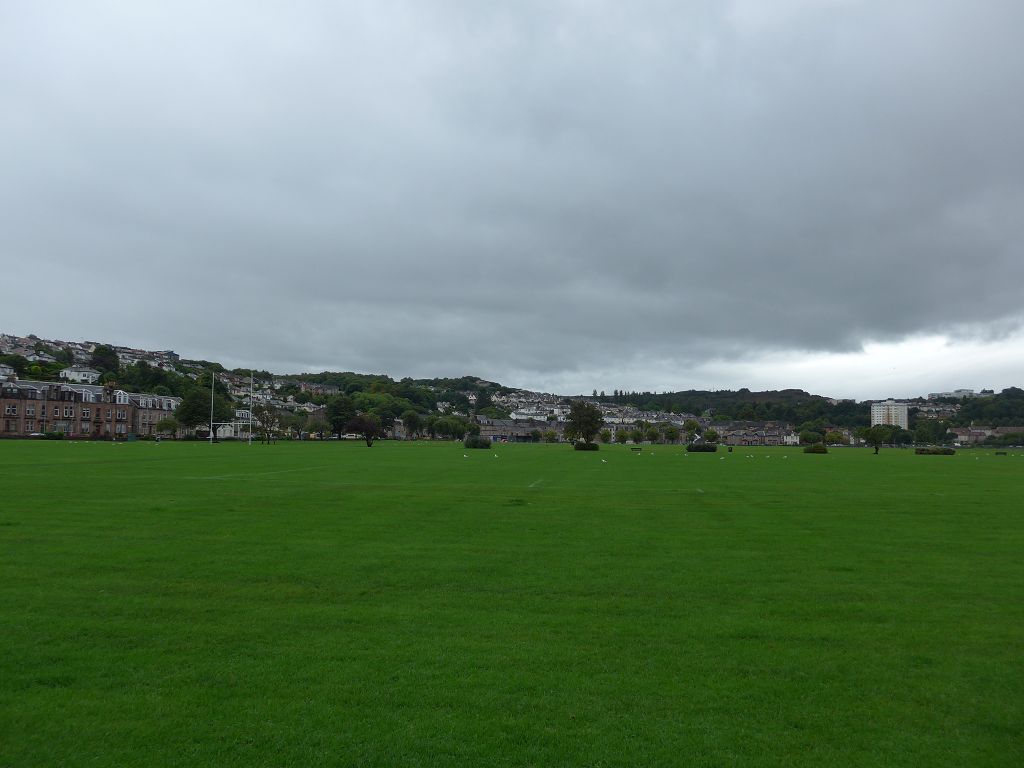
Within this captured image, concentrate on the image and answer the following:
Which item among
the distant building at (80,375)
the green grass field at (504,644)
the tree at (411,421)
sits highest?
the distant building at (80,375)

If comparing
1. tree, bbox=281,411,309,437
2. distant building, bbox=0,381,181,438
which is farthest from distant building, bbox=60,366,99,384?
tree, bbox=281,411,309,437

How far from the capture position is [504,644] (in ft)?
25.6

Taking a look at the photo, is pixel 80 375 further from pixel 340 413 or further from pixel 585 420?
pixel 585 420

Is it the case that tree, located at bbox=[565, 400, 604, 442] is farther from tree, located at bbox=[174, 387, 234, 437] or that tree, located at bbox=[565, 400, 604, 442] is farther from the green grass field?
the green grass field

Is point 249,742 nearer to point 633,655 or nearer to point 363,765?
point 363,765

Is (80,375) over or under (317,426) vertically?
over

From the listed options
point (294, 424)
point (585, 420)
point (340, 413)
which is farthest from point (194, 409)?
point (585, 420)

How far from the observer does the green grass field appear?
18.3 feet

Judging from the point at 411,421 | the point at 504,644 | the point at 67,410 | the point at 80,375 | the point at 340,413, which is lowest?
the point at 504,644

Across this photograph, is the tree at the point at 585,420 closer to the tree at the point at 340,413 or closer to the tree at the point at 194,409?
the tree at the point at 194,409

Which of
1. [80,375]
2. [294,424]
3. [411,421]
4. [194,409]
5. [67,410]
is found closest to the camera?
[194,409]

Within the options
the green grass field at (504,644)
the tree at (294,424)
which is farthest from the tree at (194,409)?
the green grass field at (504,644)

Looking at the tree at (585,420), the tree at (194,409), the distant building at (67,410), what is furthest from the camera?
the tree at (194,409)

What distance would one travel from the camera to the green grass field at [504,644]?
18.3ft
